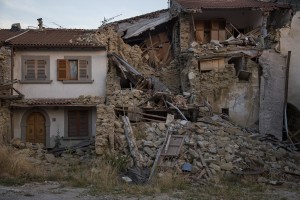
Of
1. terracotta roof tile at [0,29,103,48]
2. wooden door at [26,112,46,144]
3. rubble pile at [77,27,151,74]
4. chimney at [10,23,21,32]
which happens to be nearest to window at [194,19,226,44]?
rubble pile at [77,27,151,74]

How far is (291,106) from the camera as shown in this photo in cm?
2022

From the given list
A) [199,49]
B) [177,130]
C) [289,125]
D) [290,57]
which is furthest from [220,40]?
[177,130]

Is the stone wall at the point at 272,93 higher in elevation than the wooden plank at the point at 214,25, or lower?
lower

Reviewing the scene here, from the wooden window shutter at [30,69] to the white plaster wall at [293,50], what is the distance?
13.2 m

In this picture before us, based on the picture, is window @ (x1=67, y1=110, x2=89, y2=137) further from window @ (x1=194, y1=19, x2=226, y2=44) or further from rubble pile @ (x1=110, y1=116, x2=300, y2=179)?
Answer: window @ (x1=194, y1=19, x2=226, y2=44)

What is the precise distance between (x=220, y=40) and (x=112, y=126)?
425 inches

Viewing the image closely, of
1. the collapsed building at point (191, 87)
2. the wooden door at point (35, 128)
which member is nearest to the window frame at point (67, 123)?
the collapsed building at point (191, 87)

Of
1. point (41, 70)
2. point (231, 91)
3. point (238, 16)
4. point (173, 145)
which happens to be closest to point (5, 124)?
point (41, 70)

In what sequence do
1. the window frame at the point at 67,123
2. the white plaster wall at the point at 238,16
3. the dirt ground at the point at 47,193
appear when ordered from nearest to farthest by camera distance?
the dirt ground at the point at 47,193 → the window frame at the point at 67,123 → the white plaster wall at the point at 238,16

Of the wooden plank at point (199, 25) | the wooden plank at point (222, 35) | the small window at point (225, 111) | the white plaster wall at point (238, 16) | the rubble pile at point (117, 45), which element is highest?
the white plaster wall at point (238, 16)

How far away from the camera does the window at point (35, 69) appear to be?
829 inches

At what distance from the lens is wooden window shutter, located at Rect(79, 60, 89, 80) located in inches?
838

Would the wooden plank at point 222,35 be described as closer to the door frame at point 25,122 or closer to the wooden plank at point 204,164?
the wooden plank at point 204,164

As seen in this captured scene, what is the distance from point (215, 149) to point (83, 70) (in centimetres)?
944
